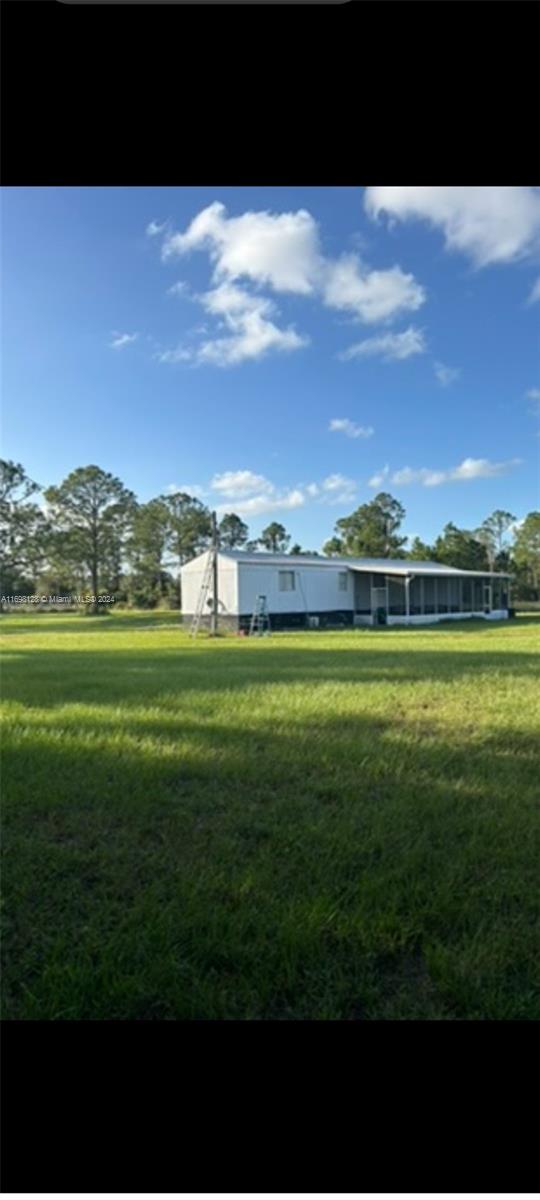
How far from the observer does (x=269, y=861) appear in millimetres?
1759

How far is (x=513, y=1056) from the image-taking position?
3.28 feet

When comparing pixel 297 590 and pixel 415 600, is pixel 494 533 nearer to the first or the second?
pixel 415 600

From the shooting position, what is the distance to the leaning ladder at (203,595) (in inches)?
504

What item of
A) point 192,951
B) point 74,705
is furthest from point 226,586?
point 192,951

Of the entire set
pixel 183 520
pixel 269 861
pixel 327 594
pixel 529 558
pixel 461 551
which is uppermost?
pixel 183 520

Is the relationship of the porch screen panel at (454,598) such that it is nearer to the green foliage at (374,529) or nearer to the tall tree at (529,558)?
the tall tree at (529,558)

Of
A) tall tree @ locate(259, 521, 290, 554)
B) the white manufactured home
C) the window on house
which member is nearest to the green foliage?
tall tree @ locate(259, 521, 290, 554)

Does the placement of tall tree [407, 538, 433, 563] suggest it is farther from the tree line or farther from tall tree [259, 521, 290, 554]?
tall tree [259, 521, 290, 554]

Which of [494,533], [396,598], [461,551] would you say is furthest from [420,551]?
[396,598]

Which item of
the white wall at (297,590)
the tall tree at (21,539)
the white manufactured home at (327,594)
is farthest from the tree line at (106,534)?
the white wall at (297,590)

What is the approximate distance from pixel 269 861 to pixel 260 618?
13083 millimetres

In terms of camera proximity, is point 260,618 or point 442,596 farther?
point 442,596

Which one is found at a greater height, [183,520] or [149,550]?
[183,520]
